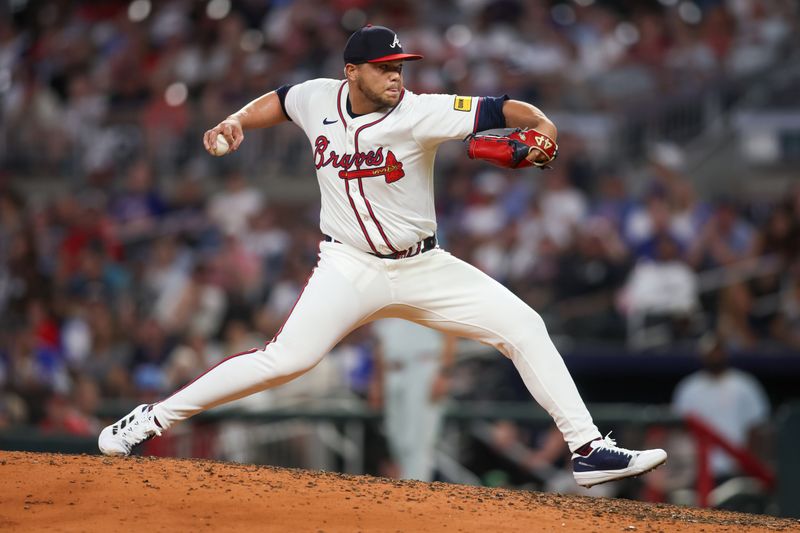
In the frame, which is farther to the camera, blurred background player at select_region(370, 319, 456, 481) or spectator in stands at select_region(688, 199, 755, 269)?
spectator in stands at select_region(688, 199, 755, 269)

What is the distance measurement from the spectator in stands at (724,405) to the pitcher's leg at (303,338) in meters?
4.51

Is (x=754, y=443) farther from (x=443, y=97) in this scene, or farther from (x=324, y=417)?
(x=443, y=97)

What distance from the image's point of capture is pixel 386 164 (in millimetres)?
5086

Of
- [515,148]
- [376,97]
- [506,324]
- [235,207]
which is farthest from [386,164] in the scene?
[235,207]

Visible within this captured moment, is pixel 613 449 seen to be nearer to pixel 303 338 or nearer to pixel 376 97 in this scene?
pixel 303 338

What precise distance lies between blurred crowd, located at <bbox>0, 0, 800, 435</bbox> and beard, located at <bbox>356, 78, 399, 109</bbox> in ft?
17.5

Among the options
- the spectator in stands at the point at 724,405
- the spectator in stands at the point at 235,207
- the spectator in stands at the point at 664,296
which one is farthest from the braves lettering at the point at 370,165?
the spectator in stands at the point at 235,207

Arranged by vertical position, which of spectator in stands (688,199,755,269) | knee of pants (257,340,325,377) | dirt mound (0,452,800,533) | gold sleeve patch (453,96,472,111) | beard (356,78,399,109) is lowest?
dirt mound (0,452,800,533)

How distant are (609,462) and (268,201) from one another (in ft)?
29.7

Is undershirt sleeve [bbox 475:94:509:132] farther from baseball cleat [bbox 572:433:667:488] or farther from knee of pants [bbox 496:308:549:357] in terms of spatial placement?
baseball cleat [bbox 572:433:667:488]

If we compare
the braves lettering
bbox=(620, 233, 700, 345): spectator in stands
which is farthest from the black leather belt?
bbox=(620, 233, 700, 345): spectator in stands

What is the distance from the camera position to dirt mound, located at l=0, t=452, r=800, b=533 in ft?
15.4

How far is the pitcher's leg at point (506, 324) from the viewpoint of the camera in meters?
5.14

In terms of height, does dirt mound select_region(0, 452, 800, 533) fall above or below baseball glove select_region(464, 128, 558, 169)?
below
